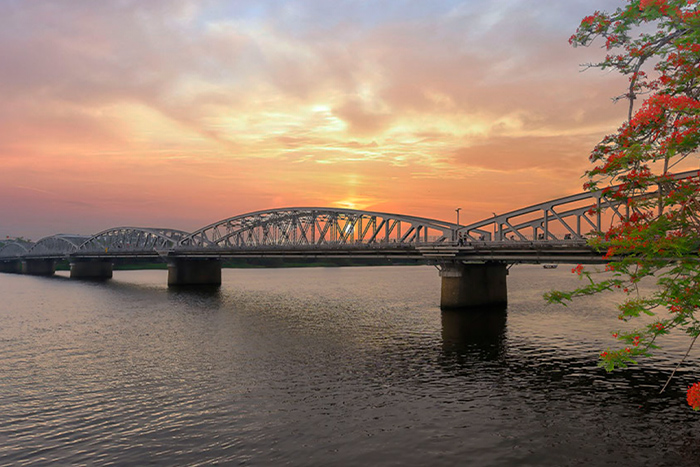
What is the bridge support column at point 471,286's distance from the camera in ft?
189

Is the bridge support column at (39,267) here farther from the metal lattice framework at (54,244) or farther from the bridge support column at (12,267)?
the bridge support column at (12,267)

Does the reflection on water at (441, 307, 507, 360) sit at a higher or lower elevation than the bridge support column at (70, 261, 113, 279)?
lower

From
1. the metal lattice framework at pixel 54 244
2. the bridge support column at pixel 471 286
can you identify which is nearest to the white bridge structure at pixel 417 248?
the bridge support column at pixel 471 286

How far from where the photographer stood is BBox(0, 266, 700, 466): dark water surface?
59.5 feet

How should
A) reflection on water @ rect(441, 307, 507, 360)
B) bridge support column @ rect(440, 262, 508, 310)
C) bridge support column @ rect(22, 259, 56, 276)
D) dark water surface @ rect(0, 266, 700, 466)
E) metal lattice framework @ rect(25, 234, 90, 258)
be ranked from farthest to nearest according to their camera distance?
metal lattice framework @ rect(25, 234, 90, 258)
bridge support column @ rect(22, 259, 56, 276)
bridge support column @ rect(440, 262, 508, 310)
reflection on water @ rect(441, 307, 507, 360)
dark water surface @ rect(0, 266, 700, 466)

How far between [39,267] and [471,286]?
169 m

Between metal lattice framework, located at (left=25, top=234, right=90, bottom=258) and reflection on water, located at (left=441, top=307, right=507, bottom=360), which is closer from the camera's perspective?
reflection on water, located at (left=441, top=307, right=507, bottom=360)

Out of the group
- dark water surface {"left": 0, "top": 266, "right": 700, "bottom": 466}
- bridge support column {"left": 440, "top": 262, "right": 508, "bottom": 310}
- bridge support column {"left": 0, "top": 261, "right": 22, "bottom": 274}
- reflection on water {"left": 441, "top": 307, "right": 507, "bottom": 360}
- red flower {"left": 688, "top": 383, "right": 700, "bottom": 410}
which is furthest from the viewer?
bridge support column {"left": 0, "top": 261, "right": 22, "bottom": 274}

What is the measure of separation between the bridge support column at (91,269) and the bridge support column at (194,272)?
48529mm

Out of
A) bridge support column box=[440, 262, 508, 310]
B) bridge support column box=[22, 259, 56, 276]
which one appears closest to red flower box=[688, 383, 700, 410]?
bridge support column box=[440, 262, 508, 310]

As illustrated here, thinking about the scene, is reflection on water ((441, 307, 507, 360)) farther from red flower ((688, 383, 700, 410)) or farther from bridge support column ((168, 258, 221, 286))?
bridge support column ((168, 258, 221, 286))

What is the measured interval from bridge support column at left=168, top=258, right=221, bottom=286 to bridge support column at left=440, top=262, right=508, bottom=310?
210ft

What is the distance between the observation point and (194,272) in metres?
109

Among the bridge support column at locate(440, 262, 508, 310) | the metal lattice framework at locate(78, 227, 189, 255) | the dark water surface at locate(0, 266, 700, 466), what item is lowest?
the dark water surface at locate(0, 266, 700, 466)
